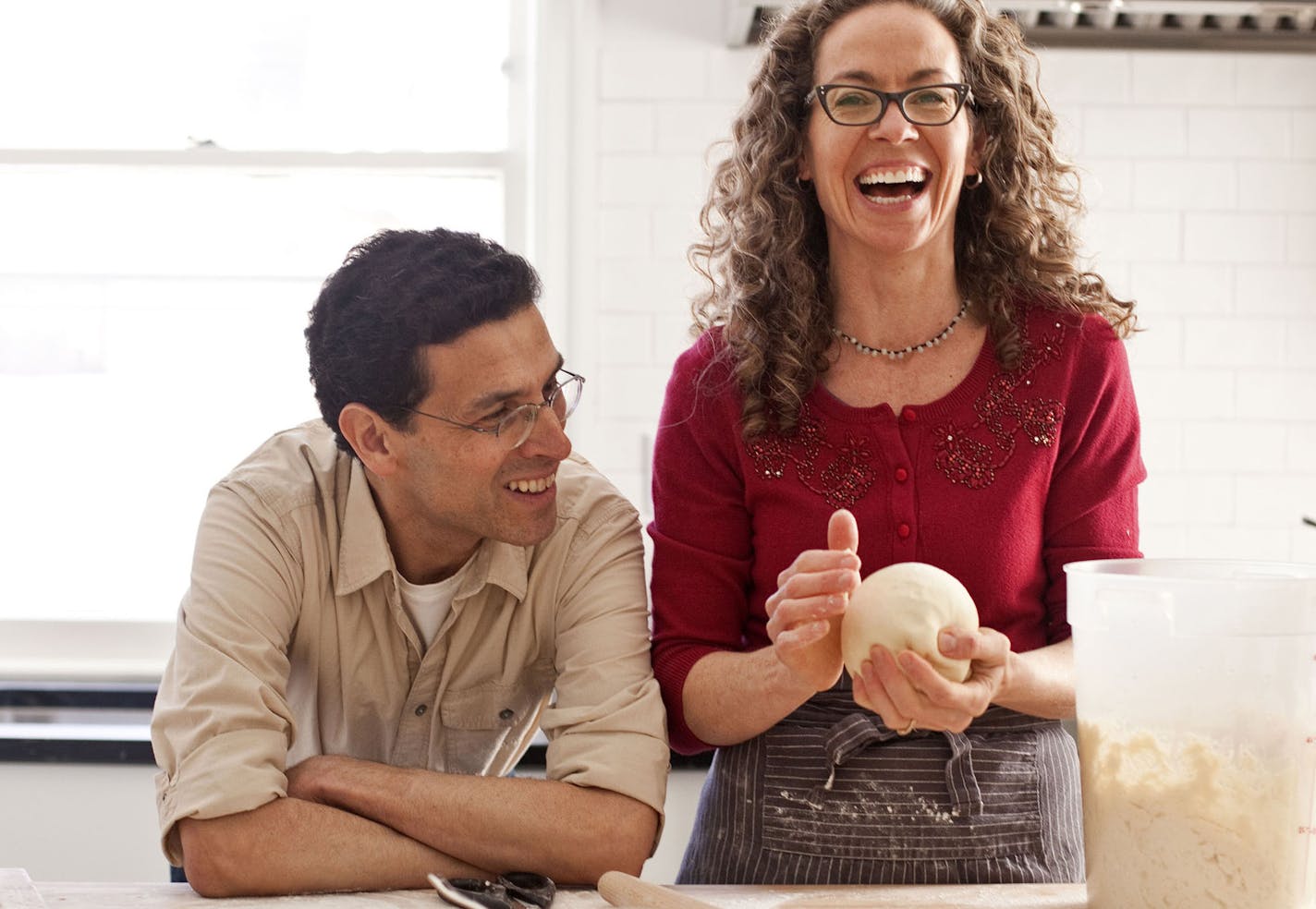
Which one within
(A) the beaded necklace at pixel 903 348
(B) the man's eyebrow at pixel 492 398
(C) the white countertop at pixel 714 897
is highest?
(A) the beaded necklace at pixel 903 348

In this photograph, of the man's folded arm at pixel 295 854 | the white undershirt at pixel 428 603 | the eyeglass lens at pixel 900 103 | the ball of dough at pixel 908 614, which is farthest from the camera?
the white undershirt at pixel 428 603

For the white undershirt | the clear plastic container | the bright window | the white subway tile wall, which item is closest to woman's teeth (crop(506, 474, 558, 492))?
the white undershirt

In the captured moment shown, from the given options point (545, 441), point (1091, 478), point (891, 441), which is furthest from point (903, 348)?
point (545, 441)

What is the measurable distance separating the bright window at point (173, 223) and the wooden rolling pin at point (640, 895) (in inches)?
74.6

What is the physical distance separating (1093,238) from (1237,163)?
1.03 ft

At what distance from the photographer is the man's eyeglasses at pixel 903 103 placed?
1.47 metres

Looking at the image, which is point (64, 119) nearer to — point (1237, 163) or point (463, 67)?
point (463, 67)

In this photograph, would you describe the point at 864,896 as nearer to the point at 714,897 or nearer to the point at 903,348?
the point at 714,897

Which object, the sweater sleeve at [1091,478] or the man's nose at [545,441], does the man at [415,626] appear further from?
the sweater sleeve at [1091,478]

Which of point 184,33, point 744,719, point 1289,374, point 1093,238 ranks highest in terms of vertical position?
point 184,33

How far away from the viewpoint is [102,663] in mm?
2771

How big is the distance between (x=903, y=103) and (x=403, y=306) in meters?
0.59

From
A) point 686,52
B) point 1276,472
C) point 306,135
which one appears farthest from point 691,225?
point 1276,472

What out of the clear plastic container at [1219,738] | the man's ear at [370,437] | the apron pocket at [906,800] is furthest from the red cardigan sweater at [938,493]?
the clear plastic container at [1219,738]
